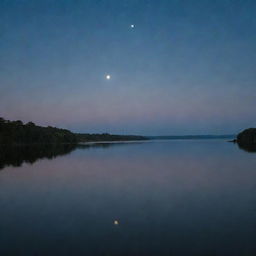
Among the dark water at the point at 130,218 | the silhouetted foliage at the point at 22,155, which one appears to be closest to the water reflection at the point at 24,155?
the silhouetted foliage at the point at 22,155

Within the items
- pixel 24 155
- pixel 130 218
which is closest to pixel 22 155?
pixel 24 155

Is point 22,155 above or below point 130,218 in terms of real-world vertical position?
below

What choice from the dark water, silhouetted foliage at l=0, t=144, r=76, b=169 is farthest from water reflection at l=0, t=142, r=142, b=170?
the dark water

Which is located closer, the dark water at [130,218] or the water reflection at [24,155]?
the dark water at [130,218]

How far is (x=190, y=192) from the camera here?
58.7 ft

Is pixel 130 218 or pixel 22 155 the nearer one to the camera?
pixel 130 218

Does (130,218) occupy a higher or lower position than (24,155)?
higher

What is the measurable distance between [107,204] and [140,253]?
681 cm

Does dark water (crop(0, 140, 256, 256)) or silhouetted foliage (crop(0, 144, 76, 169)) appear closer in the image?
dark water (crop(0, 140, 256, 256))

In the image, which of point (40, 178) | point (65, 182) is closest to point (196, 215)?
point (65, 182)

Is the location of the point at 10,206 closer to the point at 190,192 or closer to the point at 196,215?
the point at 196,215

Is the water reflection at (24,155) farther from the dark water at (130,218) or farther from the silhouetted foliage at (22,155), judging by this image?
the dark water at (130,218)

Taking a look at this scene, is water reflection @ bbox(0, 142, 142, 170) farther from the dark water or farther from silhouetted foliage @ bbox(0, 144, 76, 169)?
the dark water

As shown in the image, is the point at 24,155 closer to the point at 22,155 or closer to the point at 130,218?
the point at 22,155
